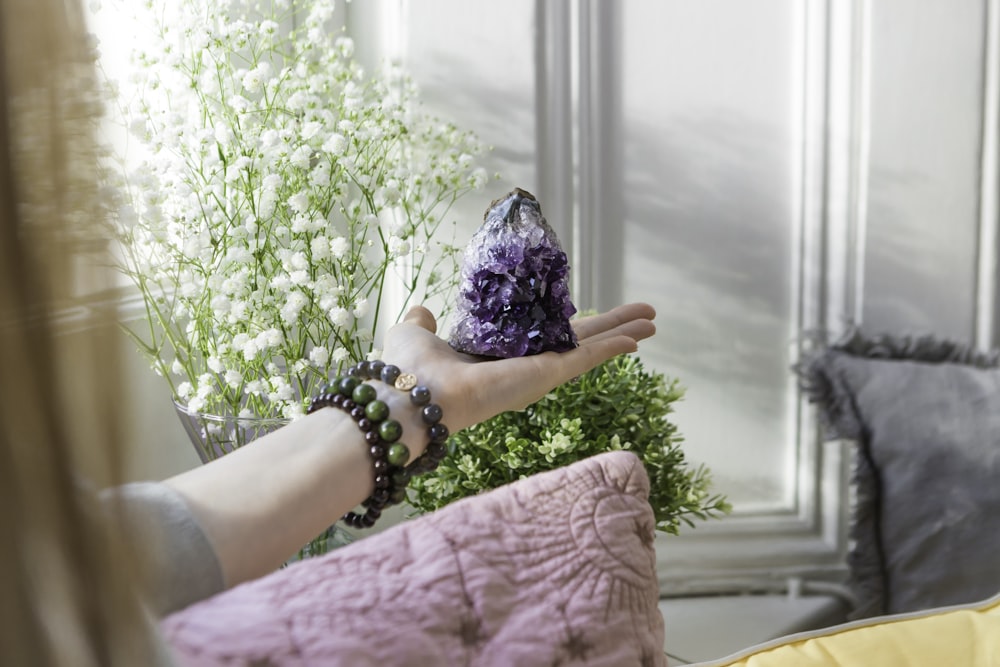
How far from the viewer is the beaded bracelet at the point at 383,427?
0.76 metres

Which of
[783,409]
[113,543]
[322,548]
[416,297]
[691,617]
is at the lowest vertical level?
[691,617]

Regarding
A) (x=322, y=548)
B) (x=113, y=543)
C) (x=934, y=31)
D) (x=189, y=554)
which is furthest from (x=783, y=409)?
(x=113, y=543)

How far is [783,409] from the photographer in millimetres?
1758

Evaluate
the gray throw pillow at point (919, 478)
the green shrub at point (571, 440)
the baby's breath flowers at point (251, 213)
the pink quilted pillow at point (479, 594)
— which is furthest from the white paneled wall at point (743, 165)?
the pink quilted pillow at point (479, 594)

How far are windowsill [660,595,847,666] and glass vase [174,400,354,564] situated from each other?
79 cm

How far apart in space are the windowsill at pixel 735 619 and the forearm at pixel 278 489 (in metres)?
1.08


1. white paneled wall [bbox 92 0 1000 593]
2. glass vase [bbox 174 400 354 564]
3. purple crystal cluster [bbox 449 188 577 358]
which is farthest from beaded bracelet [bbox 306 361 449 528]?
white paneled wall [bbox 92 0 1000 593]

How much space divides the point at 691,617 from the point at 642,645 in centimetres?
120

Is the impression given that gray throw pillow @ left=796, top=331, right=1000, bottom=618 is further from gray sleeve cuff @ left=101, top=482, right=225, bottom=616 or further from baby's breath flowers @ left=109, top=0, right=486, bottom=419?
gray sleeve cuff @ left=101, top=482, right=225, bottom=616

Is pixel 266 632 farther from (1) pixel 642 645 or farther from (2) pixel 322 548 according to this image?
(2) pixel 322 548

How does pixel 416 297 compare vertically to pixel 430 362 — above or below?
below

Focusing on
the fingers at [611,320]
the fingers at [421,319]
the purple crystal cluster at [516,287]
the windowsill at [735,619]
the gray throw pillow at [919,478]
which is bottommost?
the windowsill at [735,619]

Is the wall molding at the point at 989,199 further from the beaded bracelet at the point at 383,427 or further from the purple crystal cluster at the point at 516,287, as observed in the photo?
the beaded bracelet at the point at 383,427

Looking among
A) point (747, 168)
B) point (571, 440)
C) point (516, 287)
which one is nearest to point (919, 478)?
point (747, 168)
